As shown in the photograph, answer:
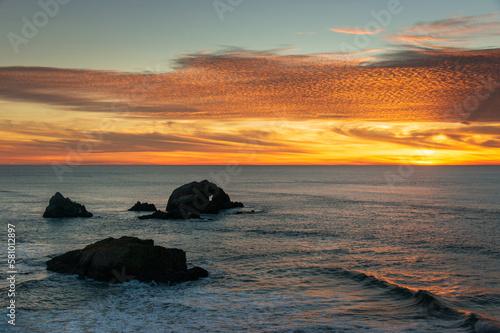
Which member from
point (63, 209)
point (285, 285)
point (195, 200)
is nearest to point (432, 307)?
point (285, 285)

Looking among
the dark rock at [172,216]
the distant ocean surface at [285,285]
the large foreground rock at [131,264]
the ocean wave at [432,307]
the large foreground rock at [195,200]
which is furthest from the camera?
the large foreground rock at [195,200]

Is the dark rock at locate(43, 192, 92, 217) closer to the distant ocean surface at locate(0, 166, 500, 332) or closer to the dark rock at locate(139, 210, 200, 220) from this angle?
the distant ocean surface at locate(0, 166, 500, 332)

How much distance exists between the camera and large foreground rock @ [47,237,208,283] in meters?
25.1

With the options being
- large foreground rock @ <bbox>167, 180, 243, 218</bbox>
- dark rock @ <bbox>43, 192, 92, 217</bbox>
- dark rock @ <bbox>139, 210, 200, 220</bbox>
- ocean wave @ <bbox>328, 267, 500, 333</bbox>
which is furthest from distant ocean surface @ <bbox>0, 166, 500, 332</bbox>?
large foreground rock @ <bbox>167, 180, 243, 218</bbox>

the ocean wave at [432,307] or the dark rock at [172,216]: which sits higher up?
the dark rock at [172,216]

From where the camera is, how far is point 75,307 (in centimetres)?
2067

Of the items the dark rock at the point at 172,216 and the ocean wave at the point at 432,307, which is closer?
the ocean wave at the point at 432,307

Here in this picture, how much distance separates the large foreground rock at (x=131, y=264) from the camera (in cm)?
2511

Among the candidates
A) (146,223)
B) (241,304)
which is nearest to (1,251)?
(146,223)

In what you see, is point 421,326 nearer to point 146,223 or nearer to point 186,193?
point 146,223

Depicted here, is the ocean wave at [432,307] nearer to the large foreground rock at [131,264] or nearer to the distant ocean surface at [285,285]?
the distant ocean surface at [285,285]

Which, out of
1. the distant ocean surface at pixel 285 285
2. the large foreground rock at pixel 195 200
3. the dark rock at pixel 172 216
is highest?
the large foreground rock at pixel 195 200

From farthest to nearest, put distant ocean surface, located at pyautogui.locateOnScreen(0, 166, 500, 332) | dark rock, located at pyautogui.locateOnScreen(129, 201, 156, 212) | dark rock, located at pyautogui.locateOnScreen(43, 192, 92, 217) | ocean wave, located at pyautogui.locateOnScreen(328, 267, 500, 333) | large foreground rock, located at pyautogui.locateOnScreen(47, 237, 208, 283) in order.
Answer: dark rock, located at pyautogui.locateOnScreen(129, 201, 156, 212), dark rock, located at pyautogui.locateOnScreen(43, 192, 92, 217), large foreground rock, located at pyautogui.locateOnScreen(47, 237, 208, 283), distant ocean surface, located at pyautogui.locateOnScreen(0, 166, 500, 332), ocean wave, located at pyautogui.locateOnScreen(328, 267, 500, 333)

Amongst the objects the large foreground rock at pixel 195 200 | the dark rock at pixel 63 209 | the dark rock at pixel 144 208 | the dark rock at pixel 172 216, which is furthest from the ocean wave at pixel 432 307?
the dark rock at pixel 144 208
